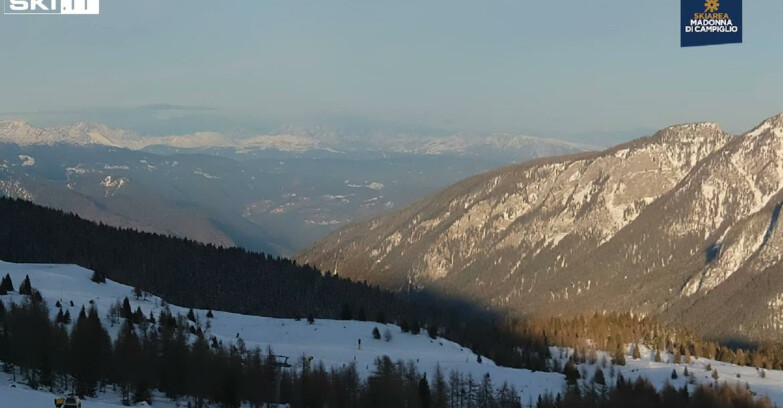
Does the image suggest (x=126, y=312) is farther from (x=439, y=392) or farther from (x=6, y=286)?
(x=439, y=392)

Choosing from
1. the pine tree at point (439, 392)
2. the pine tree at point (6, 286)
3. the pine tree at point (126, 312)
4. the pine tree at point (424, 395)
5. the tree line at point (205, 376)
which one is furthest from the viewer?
the pine tree at point (6, 286)

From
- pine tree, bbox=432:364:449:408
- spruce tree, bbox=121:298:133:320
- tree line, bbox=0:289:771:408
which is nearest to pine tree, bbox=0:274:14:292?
tree line, bbox=0:289:771:408

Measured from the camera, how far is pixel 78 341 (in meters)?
118

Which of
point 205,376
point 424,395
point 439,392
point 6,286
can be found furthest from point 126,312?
point 439,392

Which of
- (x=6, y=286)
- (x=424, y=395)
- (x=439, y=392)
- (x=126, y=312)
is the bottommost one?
(x=439, y=392)

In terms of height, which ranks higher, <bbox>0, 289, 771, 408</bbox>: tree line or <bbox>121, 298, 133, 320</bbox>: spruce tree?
<bbox>121, 298, 133, 320</bbox>: spruce tree

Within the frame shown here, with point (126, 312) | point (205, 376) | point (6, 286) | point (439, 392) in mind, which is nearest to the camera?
point (205, 376)

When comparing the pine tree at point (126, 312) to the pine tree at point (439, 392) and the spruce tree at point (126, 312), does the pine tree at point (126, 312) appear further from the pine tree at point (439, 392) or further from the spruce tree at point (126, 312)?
the pine tree at point (439, 392)

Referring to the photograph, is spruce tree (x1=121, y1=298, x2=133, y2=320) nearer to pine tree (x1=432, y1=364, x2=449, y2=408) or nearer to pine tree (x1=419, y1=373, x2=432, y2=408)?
pine tree (x1=419, y1=373, x2=432, y2=408)

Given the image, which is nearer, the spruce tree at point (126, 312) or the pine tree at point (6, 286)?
the spruce tree at point (126, 312)

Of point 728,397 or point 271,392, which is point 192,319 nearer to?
point 271,392

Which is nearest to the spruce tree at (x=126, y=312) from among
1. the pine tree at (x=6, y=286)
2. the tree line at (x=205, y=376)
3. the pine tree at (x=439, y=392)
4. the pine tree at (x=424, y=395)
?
the tree line at (x=205, y=376)

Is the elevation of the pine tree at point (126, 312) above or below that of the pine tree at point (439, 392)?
above

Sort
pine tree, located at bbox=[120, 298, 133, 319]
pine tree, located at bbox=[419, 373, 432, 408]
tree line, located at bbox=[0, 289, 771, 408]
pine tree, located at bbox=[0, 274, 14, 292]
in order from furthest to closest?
pine tree, located at bbox=[0, 274, 14, 292], pine tree, located at bbox=[120, 298, 133, 319], pine tree, located at bbox=[419, 373, 432, 408], tree line, located at bbox=[0, 289, 771, 408]
